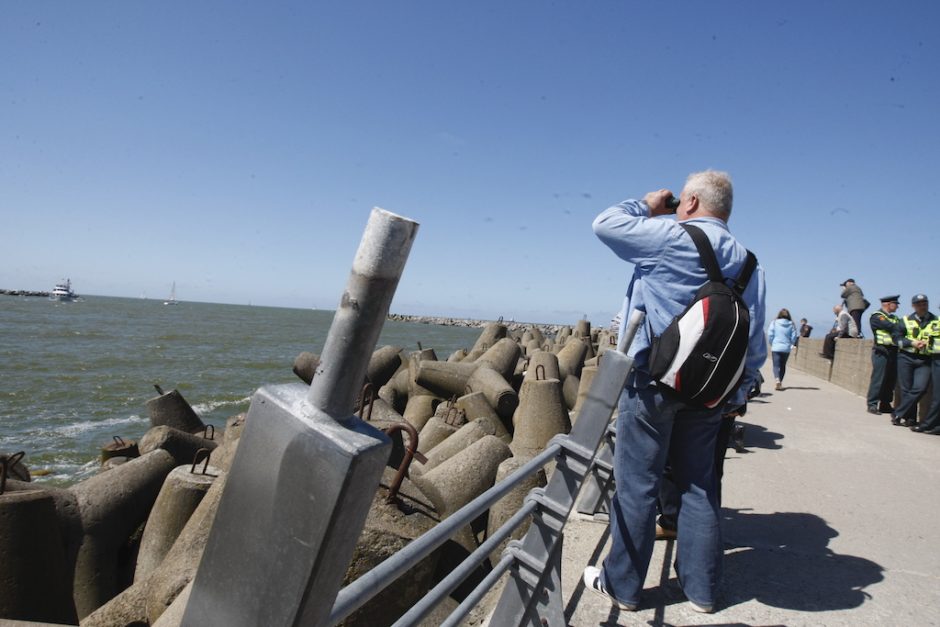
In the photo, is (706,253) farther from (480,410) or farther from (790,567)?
(480,410)

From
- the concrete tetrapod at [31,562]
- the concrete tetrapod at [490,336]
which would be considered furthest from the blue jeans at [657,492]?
the concrete tetrapod at [490,336]

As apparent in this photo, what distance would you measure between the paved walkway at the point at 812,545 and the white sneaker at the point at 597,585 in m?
0.03

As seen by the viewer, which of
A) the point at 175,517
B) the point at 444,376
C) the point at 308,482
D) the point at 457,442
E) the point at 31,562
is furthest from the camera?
the point at 444,376

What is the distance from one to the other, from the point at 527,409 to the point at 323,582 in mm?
5335

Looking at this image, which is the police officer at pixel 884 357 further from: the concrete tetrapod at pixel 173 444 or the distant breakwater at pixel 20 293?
the distant breakwater at pixel 20 293

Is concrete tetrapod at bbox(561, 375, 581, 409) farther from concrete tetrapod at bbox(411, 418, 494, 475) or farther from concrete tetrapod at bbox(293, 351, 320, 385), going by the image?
concrete tetrapod at bbox(293, 351, 320, 385)

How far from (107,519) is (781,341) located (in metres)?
11.6

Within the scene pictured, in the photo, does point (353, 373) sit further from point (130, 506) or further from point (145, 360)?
point (145, 360)

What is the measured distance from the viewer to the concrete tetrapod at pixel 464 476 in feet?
13.1

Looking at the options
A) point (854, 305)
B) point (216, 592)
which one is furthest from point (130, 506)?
point (854, 305)

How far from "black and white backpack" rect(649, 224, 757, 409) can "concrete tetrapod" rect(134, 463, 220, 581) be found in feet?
11.1

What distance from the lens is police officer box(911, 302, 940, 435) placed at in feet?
24.6

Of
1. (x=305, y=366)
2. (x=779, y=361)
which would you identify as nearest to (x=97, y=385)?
(x=305, y=366)

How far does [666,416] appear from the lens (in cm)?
260
